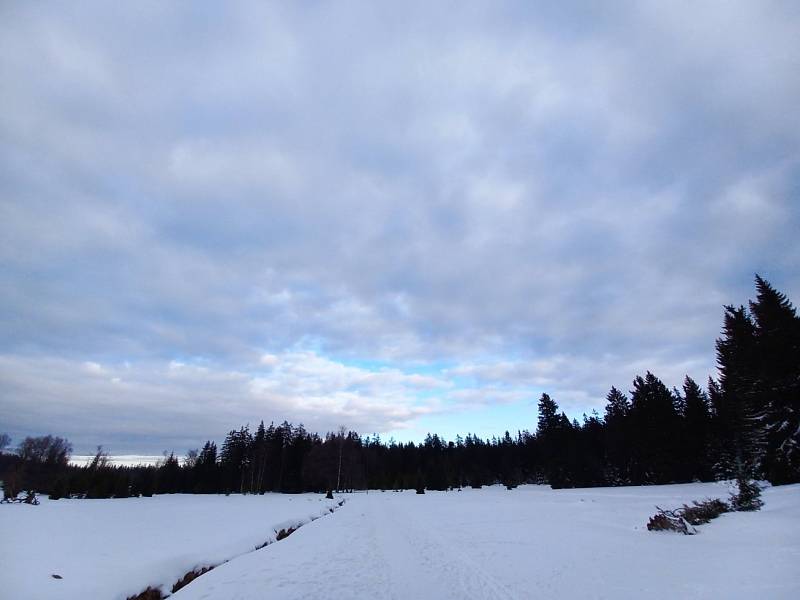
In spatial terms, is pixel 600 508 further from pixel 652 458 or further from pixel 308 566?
pixel 652 458

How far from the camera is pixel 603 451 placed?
75.9 meters

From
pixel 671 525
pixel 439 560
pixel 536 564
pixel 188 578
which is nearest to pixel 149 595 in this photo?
pixel 188 578

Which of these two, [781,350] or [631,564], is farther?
[781,350]

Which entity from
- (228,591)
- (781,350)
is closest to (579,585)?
(228,591)

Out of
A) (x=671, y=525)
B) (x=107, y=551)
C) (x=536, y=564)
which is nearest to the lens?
(x=536, y=564)

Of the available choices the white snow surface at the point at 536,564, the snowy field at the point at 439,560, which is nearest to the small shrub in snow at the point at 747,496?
the white snow surface at the point at 536,564

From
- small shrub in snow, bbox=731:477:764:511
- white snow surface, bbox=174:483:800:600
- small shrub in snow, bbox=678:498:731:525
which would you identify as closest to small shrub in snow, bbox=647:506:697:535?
white snow surface, bbox=174:483:800:600

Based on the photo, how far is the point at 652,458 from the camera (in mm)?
53000

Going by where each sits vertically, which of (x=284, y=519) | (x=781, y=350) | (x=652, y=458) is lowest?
(x=284, y=519)

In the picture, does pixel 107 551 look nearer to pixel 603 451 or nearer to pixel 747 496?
pixel 747 496

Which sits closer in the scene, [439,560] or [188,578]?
[188,578]

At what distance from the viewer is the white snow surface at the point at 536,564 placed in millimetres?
8531

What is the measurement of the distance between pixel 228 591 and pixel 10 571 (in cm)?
706

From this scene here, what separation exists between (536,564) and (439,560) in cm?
282
